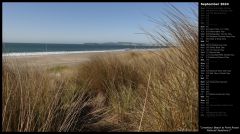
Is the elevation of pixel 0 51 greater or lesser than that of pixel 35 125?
greater

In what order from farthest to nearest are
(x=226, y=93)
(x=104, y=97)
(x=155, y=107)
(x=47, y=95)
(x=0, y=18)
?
(x=104, y=97)
(x=47, y=95)
(x=155, y=107)
(x=0, y=18)
(x=226, y=93)

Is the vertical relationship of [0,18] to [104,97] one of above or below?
above

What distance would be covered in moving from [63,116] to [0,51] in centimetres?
88

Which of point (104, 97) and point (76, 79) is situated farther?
point (76, 79)

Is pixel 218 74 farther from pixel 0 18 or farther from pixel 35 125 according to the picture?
pixel 0 18

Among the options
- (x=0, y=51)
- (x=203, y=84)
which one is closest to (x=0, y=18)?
(x=0, y=51)

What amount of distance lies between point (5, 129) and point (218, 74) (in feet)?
5.26

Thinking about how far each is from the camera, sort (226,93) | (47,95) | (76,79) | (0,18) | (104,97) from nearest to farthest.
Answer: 1. (226,93)
2. (0,18)
3. (47,95)
4. (104,97)
5. (76,79)

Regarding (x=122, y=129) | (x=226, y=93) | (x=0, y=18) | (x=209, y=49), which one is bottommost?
(x=122, y=129)

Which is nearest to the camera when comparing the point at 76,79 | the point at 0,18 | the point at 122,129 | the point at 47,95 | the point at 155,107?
the point at 0,18

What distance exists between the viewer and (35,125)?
113 inches

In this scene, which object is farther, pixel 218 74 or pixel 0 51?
pixel 0 51

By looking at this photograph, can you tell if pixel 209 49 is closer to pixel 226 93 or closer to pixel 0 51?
pixel 226 93

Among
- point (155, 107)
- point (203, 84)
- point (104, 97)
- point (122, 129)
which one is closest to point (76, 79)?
point (104, 97)
